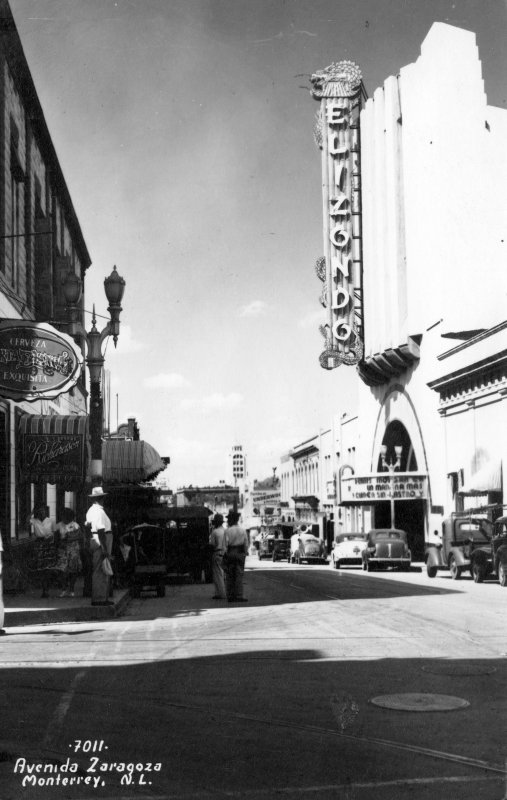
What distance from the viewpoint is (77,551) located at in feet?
61.6

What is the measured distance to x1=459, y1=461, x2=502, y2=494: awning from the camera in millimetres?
35750

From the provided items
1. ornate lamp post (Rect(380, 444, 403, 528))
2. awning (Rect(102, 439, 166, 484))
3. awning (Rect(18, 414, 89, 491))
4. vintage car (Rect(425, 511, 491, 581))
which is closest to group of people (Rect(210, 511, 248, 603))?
awning (Rect(18, 414, 89, 491))

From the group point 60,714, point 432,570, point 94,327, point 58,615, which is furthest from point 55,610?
point 432,570

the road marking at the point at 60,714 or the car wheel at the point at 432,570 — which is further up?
the road marking at the point at 60,714

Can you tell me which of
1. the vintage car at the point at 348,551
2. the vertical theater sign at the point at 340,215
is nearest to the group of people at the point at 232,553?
the vintage car at the point at 348,551

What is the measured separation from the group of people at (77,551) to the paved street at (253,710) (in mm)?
1400

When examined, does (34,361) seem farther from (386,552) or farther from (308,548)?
(308,548)

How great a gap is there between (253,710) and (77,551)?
1190cm

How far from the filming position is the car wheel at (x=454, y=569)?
27.6 meters

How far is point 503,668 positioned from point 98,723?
4432mm

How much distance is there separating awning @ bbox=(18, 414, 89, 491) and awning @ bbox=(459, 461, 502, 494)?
1993 cm

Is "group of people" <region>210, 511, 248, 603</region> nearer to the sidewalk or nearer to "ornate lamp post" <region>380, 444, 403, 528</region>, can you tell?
the sidewalk

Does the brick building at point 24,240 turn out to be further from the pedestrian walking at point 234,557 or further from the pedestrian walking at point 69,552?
the pedestrian walking at point 234,557

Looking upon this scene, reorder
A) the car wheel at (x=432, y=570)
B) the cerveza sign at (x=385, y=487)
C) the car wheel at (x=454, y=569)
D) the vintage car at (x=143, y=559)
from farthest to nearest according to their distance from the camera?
1. the cerveza sign at (x=385, y=487)
2. the car wheel at (x=432, y=570)
3. the car wheel at (x=454, y=569)
4. the vintage car at (x=143, y=559)
